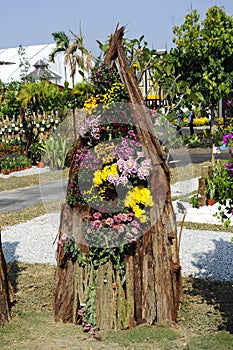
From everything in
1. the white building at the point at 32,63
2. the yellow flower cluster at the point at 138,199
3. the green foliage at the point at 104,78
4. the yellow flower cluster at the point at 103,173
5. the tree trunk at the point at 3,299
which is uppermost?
the white building at the point at 32,63

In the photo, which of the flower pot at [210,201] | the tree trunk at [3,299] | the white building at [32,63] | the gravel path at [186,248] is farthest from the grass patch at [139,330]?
the white building at [32,63]

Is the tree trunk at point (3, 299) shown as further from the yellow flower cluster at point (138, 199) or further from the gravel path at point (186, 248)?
the gravel path at point (186, 248)

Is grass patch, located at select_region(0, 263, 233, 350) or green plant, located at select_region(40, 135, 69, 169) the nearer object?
grass patch, located at select_region(0, 263, 233, 350)

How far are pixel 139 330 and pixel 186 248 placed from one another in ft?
9.25

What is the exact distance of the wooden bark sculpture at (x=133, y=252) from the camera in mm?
4176

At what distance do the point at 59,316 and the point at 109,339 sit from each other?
22.4 inches

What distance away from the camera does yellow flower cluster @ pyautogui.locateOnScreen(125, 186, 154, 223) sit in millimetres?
4141

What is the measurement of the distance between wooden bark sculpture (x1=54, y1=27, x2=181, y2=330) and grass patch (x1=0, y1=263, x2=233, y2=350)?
0.15 meters

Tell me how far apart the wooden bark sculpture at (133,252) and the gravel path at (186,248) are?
160 centimetres

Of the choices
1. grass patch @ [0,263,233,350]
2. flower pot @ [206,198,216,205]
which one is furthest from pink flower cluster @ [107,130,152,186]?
flower pot @ [206,198,216,205]

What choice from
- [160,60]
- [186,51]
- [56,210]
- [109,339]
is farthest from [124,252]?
[186,51]

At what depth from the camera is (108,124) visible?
4.21 metres

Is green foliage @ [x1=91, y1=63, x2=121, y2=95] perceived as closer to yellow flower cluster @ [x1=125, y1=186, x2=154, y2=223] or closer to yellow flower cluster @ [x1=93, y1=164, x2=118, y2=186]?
yellow flower cluster @ [x1=93, y1=164, x2=118, y2=186]

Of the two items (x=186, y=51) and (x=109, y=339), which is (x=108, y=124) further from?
(x=186, y=51)
